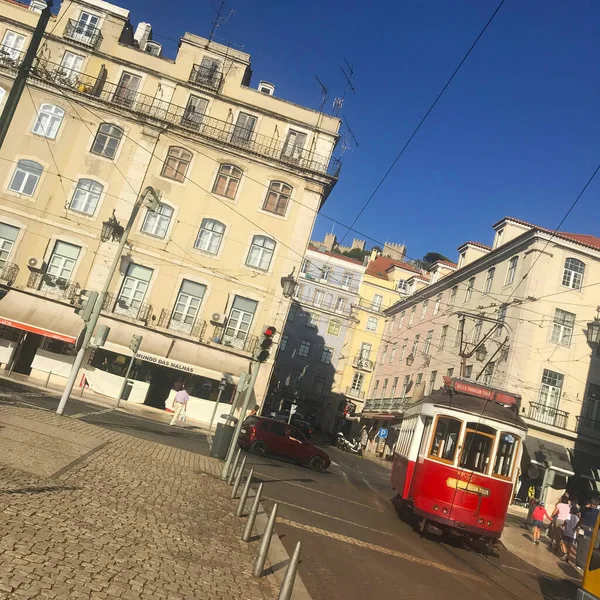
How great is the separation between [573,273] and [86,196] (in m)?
25.9

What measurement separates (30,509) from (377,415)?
40629 millimetres

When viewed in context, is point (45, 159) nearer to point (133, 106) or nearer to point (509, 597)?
point (133, 106)

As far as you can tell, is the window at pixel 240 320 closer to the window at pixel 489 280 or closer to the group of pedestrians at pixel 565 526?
the window at pixel 489 280

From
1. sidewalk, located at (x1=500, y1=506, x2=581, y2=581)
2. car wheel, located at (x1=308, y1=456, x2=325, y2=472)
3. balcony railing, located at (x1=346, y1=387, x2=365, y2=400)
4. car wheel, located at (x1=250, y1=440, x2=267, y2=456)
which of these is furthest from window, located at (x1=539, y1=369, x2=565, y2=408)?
balcony railing, located at (x1=346, y1=387, x2=365, y2=400)

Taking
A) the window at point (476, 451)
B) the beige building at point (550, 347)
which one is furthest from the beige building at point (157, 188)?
the window at point (476, 451)

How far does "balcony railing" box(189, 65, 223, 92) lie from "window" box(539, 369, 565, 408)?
76.0ft

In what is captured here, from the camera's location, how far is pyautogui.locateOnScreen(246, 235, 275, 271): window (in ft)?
98.7

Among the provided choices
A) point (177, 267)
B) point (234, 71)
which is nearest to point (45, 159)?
point (177, 267)

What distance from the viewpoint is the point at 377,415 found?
148 feet

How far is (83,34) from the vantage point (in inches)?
1207

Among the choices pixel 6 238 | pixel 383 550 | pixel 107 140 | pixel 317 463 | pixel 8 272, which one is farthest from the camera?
pixel 107 140

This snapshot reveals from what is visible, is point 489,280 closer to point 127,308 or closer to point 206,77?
point 206,77

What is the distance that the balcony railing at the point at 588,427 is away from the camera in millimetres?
29703

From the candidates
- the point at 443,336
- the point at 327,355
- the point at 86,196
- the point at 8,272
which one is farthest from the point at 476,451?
the point at 327,355
